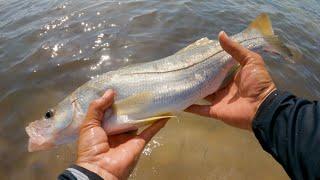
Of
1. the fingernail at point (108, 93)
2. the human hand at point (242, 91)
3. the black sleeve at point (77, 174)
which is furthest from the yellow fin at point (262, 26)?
the black sleeve at point (77, 174)

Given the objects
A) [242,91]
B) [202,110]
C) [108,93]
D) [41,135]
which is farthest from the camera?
[202,110]

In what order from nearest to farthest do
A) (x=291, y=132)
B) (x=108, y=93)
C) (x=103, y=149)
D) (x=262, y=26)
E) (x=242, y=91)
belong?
(x=291, y=132) < (x=103, y=149) < (x=108, y=93) < (x=242, y=91) < (x=262, y=26)

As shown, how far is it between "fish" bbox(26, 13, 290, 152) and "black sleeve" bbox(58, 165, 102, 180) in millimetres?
576

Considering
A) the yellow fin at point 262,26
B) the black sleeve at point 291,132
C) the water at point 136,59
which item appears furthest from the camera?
the water at point 136,59

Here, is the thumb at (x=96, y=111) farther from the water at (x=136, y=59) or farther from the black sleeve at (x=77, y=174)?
the water at (x=136, y=59)

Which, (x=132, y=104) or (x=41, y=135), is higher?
(x=132, y=104)

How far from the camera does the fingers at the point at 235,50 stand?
11.2 feet

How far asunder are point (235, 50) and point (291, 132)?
1.05 m

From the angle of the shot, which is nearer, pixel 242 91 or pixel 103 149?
pixel 103 149

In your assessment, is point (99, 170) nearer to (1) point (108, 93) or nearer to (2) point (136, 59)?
(1) point (108, 93)

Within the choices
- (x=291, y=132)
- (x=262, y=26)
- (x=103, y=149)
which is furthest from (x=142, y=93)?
→ (x=262, y=26)

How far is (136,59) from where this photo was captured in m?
6.25

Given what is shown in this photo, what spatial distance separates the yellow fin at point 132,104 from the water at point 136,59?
1.10 m

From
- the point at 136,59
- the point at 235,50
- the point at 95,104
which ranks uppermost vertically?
the point at 235,50
